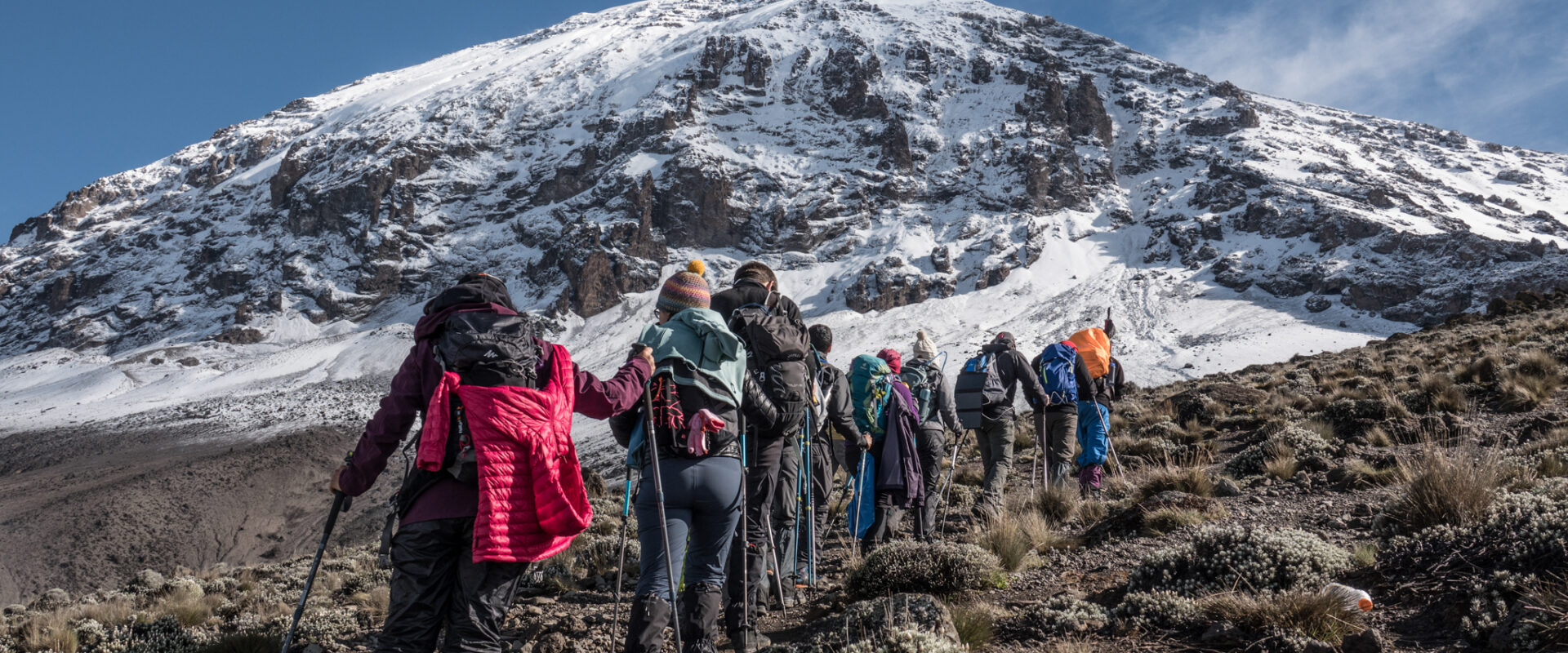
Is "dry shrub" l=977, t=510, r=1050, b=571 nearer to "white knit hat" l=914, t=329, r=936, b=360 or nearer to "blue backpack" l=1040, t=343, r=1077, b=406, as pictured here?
"white knit hat" l=914, t=329, r=936, b=360

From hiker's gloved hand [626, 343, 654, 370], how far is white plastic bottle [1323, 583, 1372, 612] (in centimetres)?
282

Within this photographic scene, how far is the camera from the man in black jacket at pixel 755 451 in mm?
3721

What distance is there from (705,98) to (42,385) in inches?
3654

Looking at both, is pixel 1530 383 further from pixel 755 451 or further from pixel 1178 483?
pixel 755 451

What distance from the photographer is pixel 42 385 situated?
248ft

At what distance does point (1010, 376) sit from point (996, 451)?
0.66 metres

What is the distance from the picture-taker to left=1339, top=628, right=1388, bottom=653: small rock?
8.72ft

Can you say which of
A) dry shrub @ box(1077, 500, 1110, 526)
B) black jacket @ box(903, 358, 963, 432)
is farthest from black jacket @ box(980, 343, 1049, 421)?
dry shrub @ box(1077, 500, 1110, 526)

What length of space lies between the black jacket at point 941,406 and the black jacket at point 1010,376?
2.14 ft

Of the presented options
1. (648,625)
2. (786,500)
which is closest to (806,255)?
(786,500)

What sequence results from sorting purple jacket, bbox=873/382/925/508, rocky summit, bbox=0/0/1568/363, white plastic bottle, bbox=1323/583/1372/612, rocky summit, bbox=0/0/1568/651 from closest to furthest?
1. white plastic bottle, bbox=1323/583/1372/612
2. purple jacket, bbox=873/382/925/508
3. rocky summit, bbox=0/0/1568/651
4. rocky summit, bbox=0/0/1568/363

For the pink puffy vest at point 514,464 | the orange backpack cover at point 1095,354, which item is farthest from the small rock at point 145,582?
the orange backpack cover at point 1095,354

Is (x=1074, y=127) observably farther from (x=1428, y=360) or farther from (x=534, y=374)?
(x=534, y=374)

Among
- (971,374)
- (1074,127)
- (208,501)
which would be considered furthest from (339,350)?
(1074,127)
